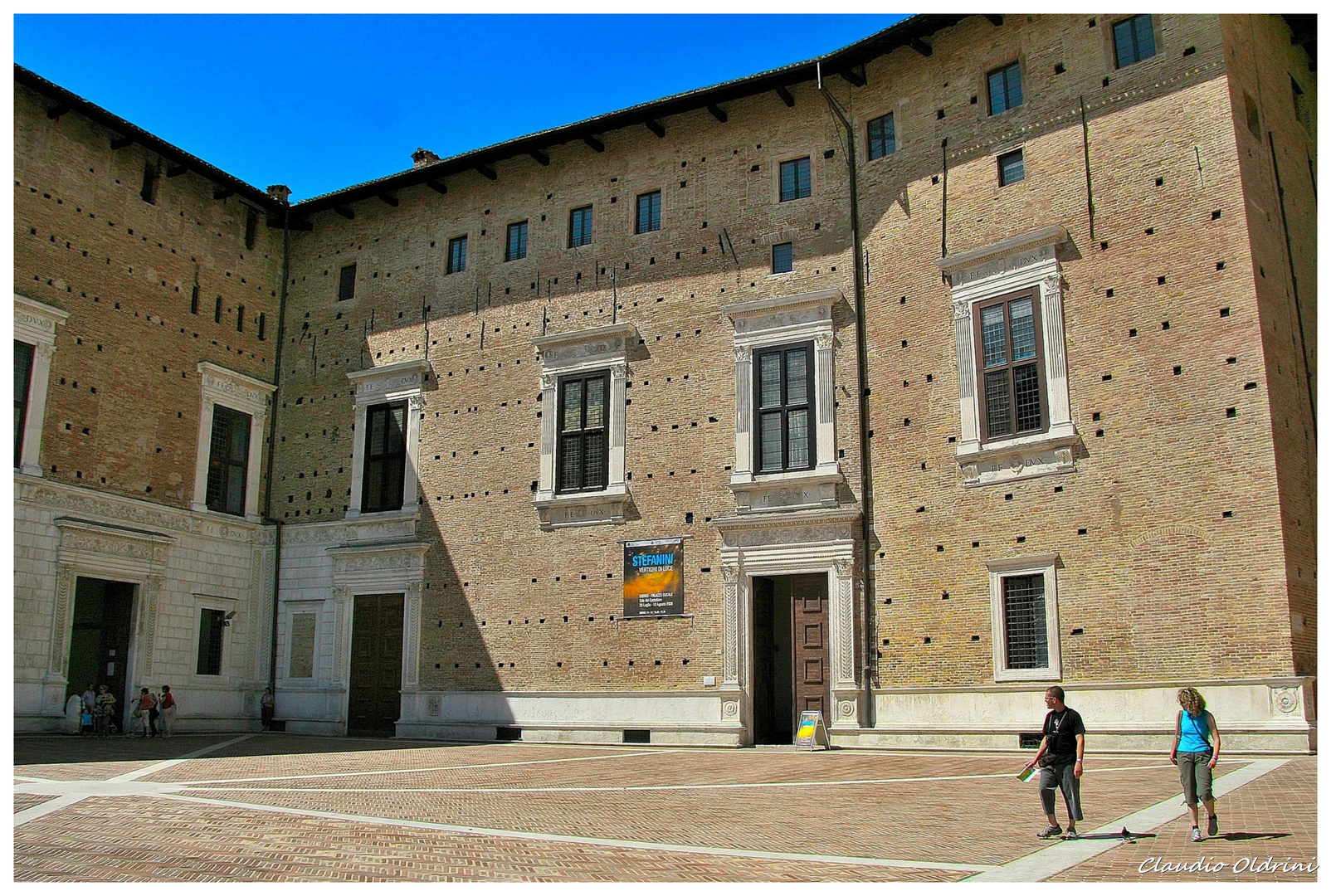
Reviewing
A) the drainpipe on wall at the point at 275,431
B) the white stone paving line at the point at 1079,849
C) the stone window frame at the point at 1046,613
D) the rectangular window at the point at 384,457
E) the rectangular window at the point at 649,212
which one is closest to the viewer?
the white stone paving line at the point at 1079,849

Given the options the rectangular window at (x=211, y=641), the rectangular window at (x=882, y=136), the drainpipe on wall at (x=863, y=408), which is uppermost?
the rectangular window at (x=882, y=136)

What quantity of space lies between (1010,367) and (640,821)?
36.8ft

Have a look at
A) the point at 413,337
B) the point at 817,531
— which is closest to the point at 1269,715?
the point at 817,531

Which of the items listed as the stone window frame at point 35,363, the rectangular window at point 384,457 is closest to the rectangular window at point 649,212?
the rectangular window at point 384,457

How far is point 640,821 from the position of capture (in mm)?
10695

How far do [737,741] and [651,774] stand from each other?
4.92 metres

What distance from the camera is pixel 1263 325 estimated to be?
16.5 m

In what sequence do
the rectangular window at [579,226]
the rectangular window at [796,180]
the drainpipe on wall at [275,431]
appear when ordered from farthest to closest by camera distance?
the drainpipe on wall at [275,431]
the rectangular window at [579,226]
the rectangular window at [796,180]

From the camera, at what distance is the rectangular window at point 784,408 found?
20766mm

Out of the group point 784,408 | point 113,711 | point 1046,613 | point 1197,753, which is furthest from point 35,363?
point 1197,753

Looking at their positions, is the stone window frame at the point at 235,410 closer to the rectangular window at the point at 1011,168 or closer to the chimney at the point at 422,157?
the chimney at the point at 422,157

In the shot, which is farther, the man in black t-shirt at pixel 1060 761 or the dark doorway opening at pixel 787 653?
the dark doorway opening at pixel 787 653

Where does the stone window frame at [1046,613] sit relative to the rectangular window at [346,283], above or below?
below

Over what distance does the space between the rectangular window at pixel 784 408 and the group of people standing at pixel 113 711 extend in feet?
43.2
